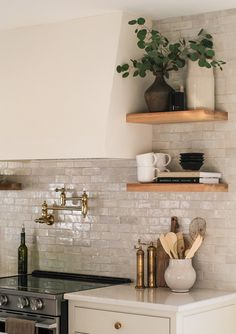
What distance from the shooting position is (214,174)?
4.86m

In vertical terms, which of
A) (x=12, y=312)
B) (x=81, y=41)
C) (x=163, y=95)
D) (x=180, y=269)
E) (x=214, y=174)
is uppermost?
(x=81, y=41)

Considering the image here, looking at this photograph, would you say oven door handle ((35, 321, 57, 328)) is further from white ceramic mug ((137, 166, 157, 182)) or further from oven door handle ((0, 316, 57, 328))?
white ceramic mug ((137, 166, 157, 182))

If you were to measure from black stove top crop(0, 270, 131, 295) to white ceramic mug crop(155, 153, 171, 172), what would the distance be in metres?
0.83

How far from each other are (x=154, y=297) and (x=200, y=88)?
1.36 metres

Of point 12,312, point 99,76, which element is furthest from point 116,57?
point 12,312

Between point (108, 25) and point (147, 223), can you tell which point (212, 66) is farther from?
point (147, 223)

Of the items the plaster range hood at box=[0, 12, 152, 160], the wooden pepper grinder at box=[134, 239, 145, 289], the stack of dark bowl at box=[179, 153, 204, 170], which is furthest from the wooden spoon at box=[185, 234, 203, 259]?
the plaster range hood at box=[0, 12, 152, 160]

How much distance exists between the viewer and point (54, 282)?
17.6 ft

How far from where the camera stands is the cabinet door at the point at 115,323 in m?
4.41

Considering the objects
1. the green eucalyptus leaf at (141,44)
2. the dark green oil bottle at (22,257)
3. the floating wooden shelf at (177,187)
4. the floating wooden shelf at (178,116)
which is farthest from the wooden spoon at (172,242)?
the dark green oil bottle at (22,257)

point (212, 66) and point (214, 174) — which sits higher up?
point (212, 66)

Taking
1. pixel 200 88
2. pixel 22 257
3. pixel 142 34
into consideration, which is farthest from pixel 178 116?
pixel 22 257

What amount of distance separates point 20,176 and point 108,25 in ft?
5.20

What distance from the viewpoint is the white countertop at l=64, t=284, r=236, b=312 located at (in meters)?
4.40
